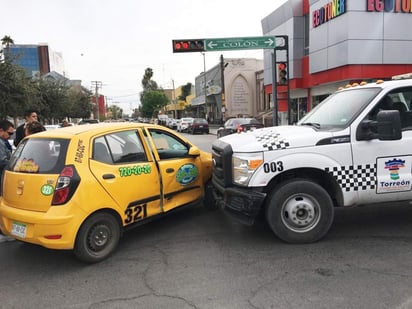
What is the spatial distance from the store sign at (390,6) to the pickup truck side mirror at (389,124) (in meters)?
18.3

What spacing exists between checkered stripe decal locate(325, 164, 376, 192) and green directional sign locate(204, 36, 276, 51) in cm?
1567

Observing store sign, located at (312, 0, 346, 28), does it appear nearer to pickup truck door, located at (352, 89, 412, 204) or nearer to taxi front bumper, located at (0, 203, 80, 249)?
pickup truck door, located at (352, 89, 412, 204)

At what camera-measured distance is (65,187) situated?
4082 mm

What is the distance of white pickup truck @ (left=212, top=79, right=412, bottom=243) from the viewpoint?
4535 millimetres

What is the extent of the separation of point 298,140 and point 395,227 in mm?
2022

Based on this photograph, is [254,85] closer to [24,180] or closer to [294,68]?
[294,68]

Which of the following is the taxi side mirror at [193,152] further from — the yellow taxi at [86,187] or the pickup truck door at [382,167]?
the pickup truck door at [382,167]

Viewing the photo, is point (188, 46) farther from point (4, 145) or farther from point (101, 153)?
point (101, 153)

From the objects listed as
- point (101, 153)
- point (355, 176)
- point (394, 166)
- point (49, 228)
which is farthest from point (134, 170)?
point (394, 166)

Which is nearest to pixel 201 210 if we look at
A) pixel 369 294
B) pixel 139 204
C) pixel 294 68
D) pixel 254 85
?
pixel 139 204

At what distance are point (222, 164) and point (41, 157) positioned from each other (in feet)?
7.13

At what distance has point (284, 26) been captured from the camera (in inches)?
1062

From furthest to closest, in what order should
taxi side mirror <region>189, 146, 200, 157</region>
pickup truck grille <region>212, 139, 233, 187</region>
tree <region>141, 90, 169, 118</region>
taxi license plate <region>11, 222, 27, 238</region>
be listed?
tree <region>141, 90, 169, 118</region> < taxi side mirror <region>189, 146, 200, 157</region> < pickup truck grille <region>212, 139, 233, 187</region> < taxi license plate <region>11, 222, 27, 238</region>

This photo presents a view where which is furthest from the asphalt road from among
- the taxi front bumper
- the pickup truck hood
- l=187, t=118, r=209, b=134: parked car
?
l=187, t=118, r=209, b=134: parked car
